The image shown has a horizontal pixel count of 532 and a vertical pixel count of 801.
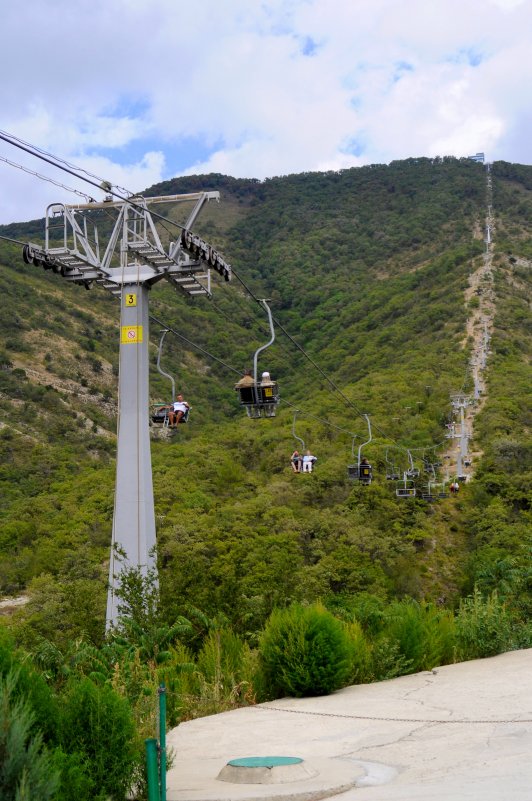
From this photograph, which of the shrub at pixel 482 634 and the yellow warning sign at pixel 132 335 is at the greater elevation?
the yellow warning sign at pixel 132 335

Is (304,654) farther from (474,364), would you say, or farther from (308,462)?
(474,364)

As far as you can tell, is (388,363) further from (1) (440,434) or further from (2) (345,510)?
(2) (345,510)

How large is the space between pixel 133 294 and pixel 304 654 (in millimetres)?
8088

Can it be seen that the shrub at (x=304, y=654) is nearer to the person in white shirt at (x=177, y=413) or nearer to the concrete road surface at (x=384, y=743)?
the concrete road surface at (x=384, y=743)

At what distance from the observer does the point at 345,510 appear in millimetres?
43062

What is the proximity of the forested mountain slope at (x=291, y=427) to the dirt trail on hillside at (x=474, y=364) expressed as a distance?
→ 2.61ft

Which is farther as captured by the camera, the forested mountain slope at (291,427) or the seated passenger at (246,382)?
the forested mountain slope at (291,427)

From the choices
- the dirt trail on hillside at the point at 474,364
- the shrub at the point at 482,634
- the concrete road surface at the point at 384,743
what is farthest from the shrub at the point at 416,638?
the dirt trail on hillside at the point at 474,364

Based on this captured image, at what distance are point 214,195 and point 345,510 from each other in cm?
2802

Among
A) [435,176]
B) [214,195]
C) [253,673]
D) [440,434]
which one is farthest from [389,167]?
[253,673]

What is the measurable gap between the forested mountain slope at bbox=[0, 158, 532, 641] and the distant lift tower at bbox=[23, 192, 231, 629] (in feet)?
5.41

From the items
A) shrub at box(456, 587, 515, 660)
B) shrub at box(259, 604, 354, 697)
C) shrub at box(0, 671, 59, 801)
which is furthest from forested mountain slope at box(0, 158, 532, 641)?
shrub at box(0, 671, 59, 801)

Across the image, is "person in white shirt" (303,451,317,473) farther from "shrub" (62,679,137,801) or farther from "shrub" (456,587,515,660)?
"shrub" (62,679,137,801)

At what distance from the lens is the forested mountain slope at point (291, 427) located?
32750mm
